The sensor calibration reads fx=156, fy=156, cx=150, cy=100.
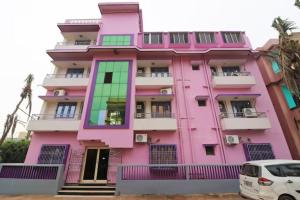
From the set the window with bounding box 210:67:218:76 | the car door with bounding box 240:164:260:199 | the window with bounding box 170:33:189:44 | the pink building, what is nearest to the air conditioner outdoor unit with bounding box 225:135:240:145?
the pink building

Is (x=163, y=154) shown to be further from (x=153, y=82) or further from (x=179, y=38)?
(x=179, y=38)

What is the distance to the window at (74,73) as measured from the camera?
1485cm

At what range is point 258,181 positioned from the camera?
577cm

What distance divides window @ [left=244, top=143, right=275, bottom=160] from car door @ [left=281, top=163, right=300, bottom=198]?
5509 mm

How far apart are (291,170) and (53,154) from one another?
13.9 meters

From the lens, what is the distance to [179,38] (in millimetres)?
16172

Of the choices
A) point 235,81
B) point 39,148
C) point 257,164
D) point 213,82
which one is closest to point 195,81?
point 213,82

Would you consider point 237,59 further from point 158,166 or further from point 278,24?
point 158,166

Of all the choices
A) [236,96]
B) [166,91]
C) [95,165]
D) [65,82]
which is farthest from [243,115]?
[65,82]

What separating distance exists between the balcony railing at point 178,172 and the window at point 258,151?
2115 millimetres

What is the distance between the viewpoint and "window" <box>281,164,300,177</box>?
595 centimetres

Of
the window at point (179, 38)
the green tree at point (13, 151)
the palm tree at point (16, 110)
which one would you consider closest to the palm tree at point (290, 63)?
the window at point (179, 38)

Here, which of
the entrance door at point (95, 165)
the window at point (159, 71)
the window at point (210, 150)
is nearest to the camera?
the entrance door at point (95, 165)

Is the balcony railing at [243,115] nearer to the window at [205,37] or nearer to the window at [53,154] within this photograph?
the window at [205,37]
